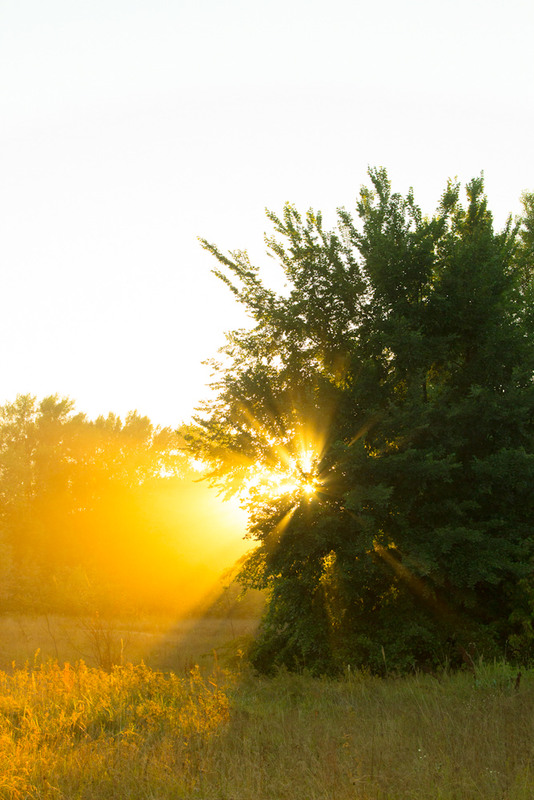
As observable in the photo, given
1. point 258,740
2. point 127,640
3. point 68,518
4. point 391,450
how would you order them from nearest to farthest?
point 258,740
point 391,450
point 127,640
point 68,518

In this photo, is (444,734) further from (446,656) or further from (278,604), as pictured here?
(278,604)

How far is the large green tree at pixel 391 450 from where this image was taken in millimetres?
11672

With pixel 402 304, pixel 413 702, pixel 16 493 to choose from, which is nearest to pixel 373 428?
pixel 402 304

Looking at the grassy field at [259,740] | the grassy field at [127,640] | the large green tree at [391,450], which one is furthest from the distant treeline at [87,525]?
the grassy field at [259,740]

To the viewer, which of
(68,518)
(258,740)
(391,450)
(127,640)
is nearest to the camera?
(258,740)

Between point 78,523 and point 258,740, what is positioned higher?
point 78,523

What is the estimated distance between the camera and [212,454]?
1537 cm

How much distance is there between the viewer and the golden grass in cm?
509

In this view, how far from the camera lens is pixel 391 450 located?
12.5m

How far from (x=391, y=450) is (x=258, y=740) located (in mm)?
7075

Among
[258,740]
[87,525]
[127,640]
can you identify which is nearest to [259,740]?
[258,740]

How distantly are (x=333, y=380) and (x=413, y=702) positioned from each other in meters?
7.57

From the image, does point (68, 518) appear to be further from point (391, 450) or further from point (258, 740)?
point (258, 740)

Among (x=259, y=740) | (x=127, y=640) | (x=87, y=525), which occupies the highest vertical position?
(x=87, y=525)
